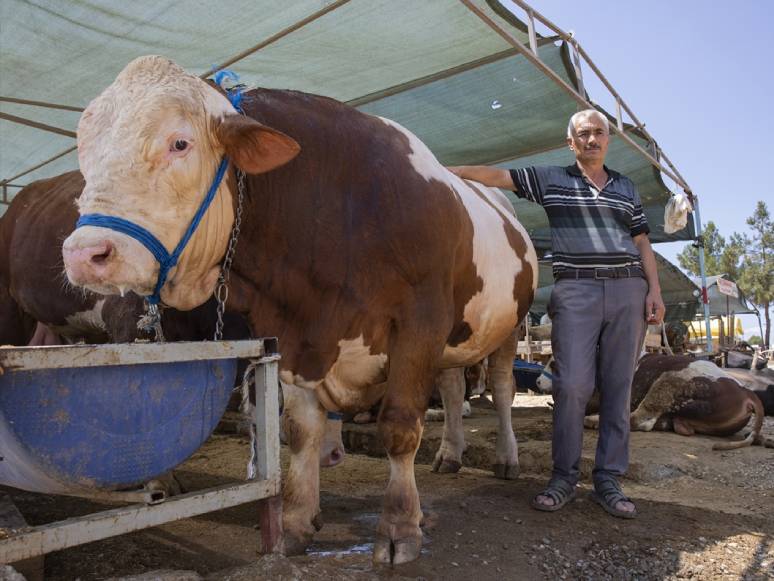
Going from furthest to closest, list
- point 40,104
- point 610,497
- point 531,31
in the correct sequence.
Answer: point 40,104
point 531,31
point 610,497

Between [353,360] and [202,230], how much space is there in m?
0.83

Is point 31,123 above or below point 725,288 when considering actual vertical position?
Result: above

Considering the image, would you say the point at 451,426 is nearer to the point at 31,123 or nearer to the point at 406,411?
the point at 406,411

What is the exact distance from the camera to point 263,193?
8.24ft

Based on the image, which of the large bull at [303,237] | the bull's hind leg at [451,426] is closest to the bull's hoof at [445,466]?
the bull's hind leg at [451,426]

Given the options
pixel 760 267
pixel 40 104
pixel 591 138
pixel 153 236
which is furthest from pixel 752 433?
pixel 760 267

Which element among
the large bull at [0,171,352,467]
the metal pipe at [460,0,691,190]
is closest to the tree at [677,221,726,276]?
the metal pipe at [460,0,691,190]

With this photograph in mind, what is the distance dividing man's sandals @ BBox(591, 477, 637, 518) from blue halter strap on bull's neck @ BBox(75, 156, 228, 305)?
2.29 meters

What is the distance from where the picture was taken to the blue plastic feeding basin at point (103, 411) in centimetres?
160

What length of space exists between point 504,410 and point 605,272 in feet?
4.60

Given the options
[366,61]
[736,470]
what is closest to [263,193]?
[366,61]

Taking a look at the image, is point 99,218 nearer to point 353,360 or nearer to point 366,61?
point 353,360

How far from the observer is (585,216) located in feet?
11.5

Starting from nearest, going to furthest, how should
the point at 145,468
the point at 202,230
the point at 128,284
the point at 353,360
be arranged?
the point at 145,468, the point at 128,284, the point at 202,230, the point at 353,360
